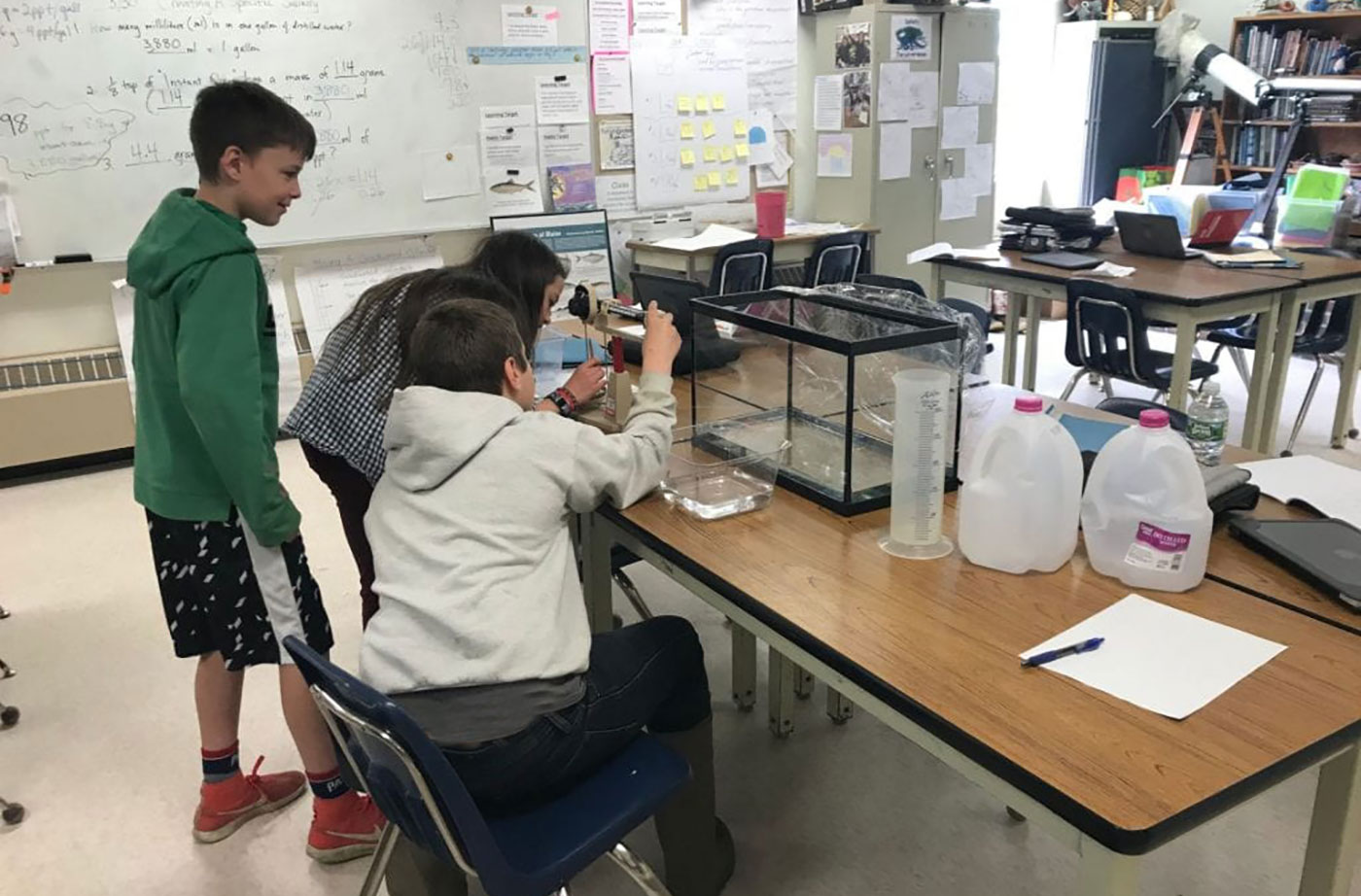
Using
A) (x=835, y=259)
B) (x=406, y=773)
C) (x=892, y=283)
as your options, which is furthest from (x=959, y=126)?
(x=406, y=773)

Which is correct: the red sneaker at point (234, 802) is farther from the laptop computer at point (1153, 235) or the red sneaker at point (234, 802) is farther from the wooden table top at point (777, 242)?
the laptop computer at point (1153, 235)

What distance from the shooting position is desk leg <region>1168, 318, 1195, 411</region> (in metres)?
3.43

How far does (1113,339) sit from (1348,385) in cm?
122

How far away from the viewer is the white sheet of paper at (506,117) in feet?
15.8

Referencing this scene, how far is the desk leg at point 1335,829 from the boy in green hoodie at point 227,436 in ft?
5.01

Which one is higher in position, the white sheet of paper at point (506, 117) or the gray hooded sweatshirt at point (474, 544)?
the white sheet of paper at point (506, 117)

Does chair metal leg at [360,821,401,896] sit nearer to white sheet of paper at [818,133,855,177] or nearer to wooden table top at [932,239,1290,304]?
wooden table top at [932,239,1290,304]

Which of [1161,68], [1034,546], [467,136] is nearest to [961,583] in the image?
[1034,546]

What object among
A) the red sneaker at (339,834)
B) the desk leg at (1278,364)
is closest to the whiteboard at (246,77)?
the red sneaker at (339,834)

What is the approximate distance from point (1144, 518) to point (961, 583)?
9.7 inches

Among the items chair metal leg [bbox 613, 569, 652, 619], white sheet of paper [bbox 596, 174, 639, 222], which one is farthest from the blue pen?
white sheet of paper [bbox 596, 174, 639, 222]

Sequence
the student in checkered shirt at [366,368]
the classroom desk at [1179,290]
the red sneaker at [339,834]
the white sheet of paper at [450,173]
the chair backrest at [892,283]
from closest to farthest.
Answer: the student in checkered shirt at [366,368]
the red sneaker at [339,834]
the chair backrest at [892,283]
the classroom desk at [1179,290]
the white sheet of paper at [450,173]

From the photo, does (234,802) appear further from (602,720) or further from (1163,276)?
(1163,276)

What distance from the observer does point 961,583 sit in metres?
1.41
